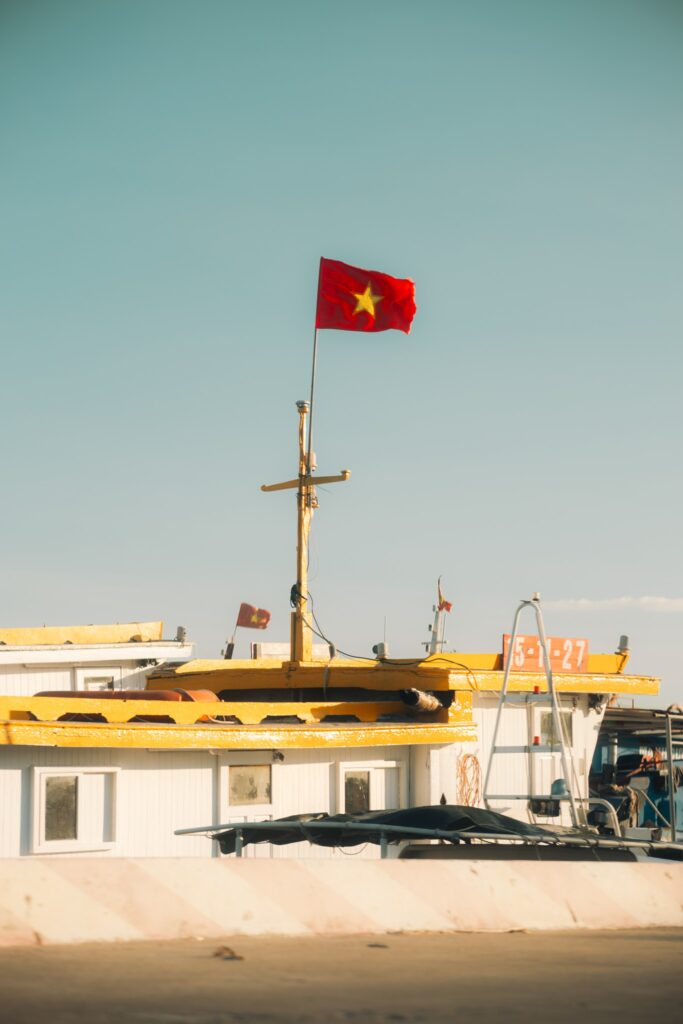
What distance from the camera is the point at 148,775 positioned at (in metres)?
15.3

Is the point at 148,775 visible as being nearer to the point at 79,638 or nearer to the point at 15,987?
the point at 15,987

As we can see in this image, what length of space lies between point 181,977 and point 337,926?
91.9 inches

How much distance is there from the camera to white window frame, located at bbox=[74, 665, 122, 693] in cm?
2842

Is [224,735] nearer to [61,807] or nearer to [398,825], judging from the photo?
[61,807]

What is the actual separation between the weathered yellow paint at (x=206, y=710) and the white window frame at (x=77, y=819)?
2.10 ft

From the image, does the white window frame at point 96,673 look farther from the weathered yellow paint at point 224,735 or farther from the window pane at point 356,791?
the weathered yellow paint at point 224,735

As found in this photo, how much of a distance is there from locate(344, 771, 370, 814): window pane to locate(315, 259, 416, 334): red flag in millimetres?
9097

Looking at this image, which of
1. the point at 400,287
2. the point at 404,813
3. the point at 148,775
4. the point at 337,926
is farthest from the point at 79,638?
the point at 337,926

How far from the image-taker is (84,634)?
99.4 ft

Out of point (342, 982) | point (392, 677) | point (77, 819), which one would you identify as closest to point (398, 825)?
point (77, 819)

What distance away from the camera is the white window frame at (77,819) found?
14156mm

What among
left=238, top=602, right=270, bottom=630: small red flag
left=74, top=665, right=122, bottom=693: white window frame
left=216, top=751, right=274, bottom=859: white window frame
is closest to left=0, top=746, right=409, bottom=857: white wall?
left=216, top=751, right=274, bottom=859: white window frame

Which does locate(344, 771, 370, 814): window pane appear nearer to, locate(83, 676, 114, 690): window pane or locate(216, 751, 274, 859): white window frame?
locate(216, 751, 274, 859): white window frame

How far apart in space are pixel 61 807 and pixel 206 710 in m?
2.47
